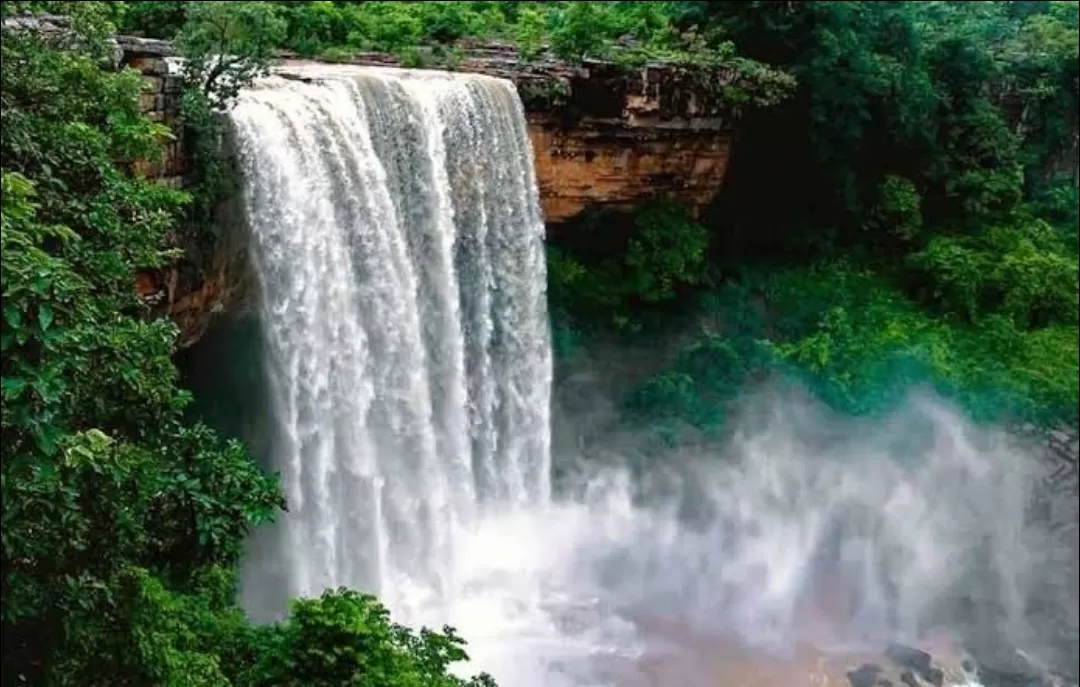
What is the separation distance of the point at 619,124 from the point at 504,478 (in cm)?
474

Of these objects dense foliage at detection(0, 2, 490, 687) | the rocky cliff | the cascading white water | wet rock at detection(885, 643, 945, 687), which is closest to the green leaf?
dense foliage at detection(0, 2, 490, 687)

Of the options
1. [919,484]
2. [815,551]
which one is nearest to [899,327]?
[919,484]

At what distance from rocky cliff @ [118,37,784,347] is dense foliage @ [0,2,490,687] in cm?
658

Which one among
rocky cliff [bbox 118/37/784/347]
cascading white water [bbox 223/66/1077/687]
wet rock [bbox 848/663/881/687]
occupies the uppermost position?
rocky cliff [bbox 118/37/784/347]

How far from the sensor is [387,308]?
1078 cm

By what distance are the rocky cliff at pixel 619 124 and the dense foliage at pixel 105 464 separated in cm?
658

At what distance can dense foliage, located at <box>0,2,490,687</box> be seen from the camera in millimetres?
4875

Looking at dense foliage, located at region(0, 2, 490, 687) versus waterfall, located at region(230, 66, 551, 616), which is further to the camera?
waterfall, located at region(230, 66, 551, 616)

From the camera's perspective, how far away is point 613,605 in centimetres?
1198

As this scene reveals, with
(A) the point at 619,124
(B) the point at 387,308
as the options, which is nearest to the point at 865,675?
(B) the point at 387,308

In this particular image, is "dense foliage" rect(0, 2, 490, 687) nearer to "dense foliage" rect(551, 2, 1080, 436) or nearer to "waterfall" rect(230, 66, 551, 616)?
"waterfall" rect(230, 66, 551, 616)

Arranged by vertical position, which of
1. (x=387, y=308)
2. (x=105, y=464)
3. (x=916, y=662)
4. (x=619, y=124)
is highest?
(x=619, y=124)

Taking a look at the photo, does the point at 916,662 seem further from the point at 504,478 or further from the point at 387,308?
the point at 387,308

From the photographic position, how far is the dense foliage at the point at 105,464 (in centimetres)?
488
